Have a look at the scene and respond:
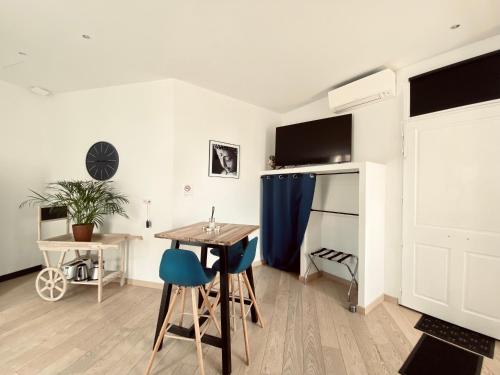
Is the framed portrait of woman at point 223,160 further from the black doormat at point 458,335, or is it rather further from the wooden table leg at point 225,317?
the black doormat at point 458,335

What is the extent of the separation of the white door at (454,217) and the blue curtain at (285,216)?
112 centimetres

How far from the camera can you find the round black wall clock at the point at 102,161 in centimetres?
302

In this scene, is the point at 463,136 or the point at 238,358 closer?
the point at 238,358

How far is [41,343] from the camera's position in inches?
71.9

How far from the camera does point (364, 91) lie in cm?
257

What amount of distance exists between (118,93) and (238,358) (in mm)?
3296

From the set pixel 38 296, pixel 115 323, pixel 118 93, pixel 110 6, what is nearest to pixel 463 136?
pixel 110 6

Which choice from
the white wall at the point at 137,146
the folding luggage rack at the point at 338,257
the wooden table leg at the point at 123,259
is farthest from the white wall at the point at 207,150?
the folding luggage rack at the point at 338,257

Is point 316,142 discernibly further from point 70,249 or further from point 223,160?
point 70,249

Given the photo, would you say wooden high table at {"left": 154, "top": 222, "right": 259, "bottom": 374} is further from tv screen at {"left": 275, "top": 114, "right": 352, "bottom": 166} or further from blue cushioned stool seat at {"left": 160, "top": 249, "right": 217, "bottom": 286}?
tv screen at {"left": 275, "top": 114, "right": 352, "bottom": 166}

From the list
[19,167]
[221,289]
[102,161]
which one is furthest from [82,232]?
[221,289]

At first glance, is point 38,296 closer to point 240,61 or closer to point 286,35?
point 240,61

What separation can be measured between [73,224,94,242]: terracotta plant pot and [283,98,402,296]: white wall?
10.1ft

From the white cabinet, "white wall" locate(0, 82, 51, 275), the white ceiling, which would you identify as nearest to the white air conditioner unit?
the white ceiling
